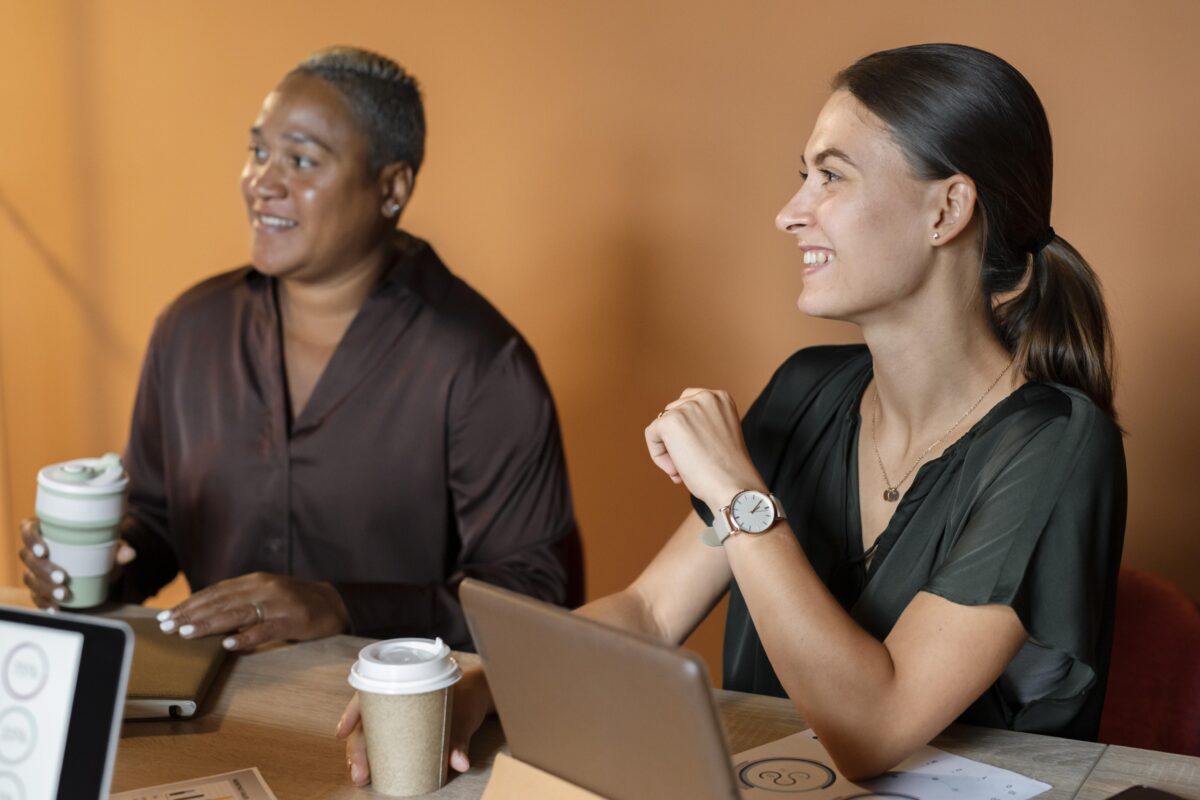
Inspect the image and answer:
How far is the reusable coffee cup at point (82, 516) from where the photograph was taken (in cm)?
170

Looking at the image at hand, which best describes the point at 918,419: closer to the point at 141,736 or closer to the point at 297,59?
the point at 141,736

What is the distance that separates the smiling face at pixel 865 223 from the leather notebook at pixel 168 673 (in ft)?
2.56

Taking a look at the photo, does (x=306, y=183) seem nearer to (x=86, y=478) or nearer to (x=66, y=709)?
(x=86, y=478)

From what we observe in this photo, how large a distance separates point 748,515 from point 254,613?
0.65m

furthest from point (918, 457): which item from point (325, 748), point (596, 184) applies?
point (596, 184)

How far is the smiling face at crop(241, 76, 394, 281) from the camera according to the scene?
7.38ft

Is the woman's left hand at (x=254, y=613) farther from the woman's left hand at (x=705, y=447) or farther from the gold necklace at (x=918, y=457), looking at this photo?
the gold necklace at (x=918, y=457)

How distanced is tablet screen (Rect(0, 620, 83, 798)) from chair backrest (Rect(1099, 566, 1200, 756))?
48.7 inches

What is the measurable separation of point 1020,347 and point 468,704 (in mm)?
755

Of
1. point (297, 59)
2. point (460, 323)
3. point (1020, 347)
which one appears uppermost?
point (297, 59)

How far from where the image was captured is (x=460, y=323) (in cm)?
224

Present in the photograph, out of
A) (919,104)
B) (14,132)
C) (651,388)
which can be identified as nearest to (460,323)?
(651,388)

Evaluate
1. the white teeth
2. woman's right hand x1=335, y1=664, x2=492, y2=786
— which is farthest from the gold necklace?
the white teeth

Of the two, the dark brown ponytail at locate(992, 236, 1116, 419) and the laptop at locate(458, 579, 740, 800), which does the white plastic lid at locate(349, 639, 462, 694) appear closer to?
the laptop at locate(458, 579, 740, 800)
